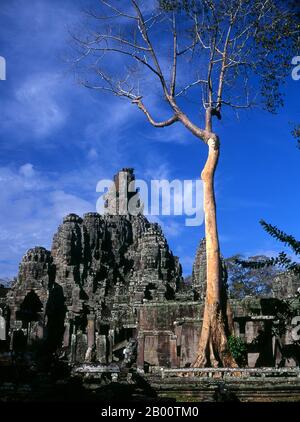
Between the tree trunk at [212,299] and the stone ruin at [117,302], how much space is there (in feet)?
5.34

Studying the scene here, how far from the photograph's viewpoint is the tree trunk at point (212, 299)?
14.3m

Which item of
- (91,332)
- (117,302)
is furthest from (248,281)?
(91,332)

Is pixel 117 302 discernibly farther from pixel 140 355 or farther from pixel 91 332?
pixel 140 355

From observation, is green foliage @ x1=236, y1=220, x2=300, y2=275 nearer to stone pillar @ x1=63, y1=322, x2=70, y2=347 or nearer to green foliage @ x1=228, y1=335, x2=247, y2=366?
green foliage @ x1=228, y1=335, x2=247, y2=366

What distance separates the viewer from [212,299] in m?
15.1

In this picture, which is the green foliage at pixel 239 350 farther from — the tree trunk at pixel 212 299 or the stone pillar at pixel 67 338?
the stone pillar at pixel 67 338

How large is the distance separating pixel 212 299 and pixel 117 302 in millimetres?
22979

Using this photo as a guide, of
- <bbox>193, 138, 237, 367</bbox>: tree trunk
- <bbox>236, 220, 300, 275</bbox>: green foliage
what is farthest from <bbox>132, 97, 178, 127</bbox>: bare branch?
<bbox>236, 220, 300, 275</bbox>: green foliage

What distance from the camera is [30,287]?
3522 centimetres

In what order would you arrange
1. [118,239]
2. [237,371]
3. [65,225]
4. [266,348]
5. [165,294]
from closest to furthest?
[237,371] < [266,348] < [165,294] < [65,225] < [118,239]
